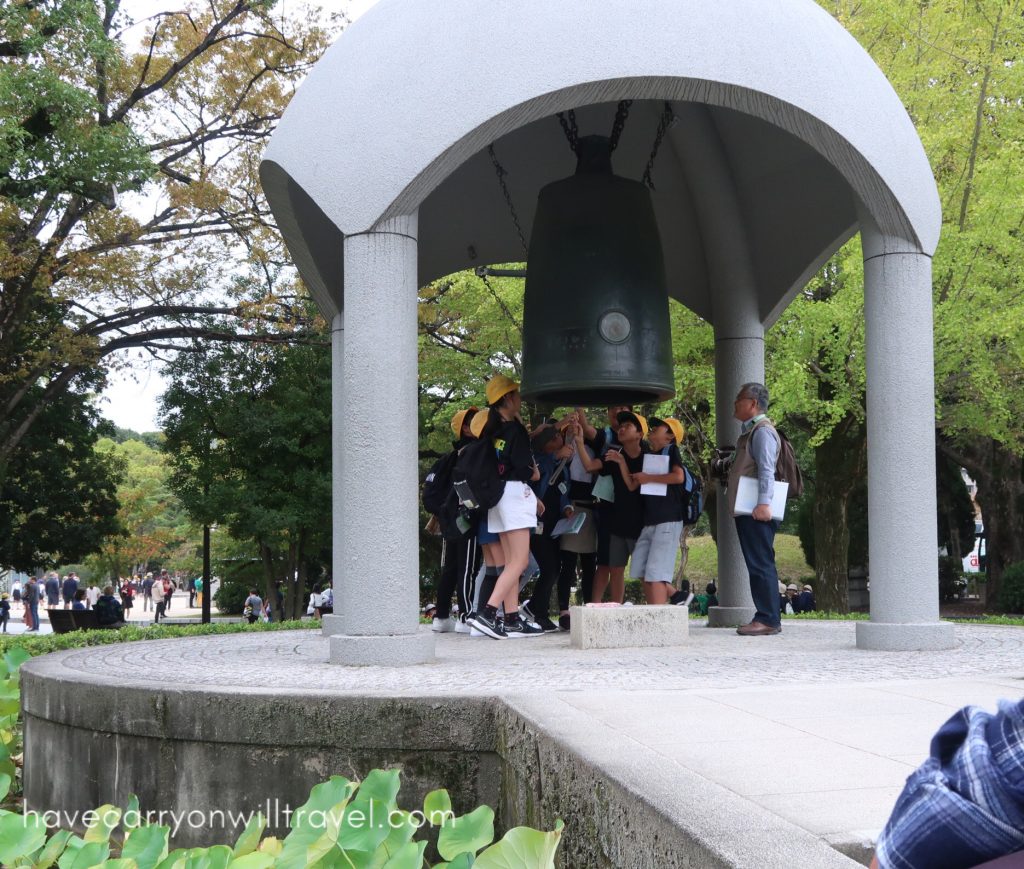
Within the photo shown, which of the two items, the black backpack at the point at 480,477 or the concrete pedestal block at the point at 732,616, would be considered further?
the concrete pedestal block at the point at 732,616

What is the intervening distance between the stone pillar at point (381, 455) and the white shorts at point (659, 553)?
2662mm

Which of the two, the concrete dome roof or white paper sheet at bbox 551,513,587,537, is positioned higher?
the concrete dome roof

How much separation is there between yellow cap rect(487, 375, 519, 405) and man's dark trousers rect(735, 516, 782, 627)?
1.98 m

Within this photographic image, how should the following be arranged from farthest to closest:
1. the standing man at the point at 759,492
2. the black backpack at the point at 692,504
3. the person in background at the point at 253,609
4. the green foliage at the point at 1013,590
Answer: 1. the person in background at the point at 253,609
2. the green foliage at the point at 1013,590
3. the black backpack at the point at 692,504
4. the standing man at the point at 759,492

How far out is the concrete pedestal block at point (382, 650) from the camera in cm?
620

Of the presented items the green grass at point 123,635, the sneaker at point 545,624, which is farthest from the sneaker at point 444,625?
the green grass at point 123,635

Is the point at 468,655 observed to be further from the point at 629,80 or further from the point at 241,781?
the point at 629,80

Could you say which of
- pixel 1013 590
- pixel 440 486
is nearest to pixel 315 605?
pixel 1013 590

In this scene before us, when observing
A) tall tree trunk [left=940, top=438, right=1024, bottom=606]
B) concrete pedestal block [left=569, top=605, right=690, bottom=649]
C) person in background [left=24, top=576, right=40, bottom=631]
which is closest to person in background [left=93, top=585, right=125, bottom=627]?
concrete pedestal block [left=569, top=605, right=690, bottom=649]

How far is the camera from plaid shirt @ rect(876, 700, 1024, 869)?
118 cm

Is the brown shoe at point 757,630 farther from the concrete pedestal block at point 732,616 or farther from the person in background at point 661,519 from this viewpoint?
the concrete pedestal block at point 732,616

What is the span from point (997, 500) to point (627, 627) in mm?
19729

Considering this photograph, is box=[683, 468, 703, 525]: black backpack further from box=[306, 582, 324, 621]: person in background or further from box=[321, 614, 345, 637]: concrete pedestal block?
box=[306, 582, 324, 621]: person in background

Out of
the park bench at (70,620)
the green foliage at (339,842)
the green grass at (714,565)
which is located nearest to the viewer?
the green foliage at (339,842)
